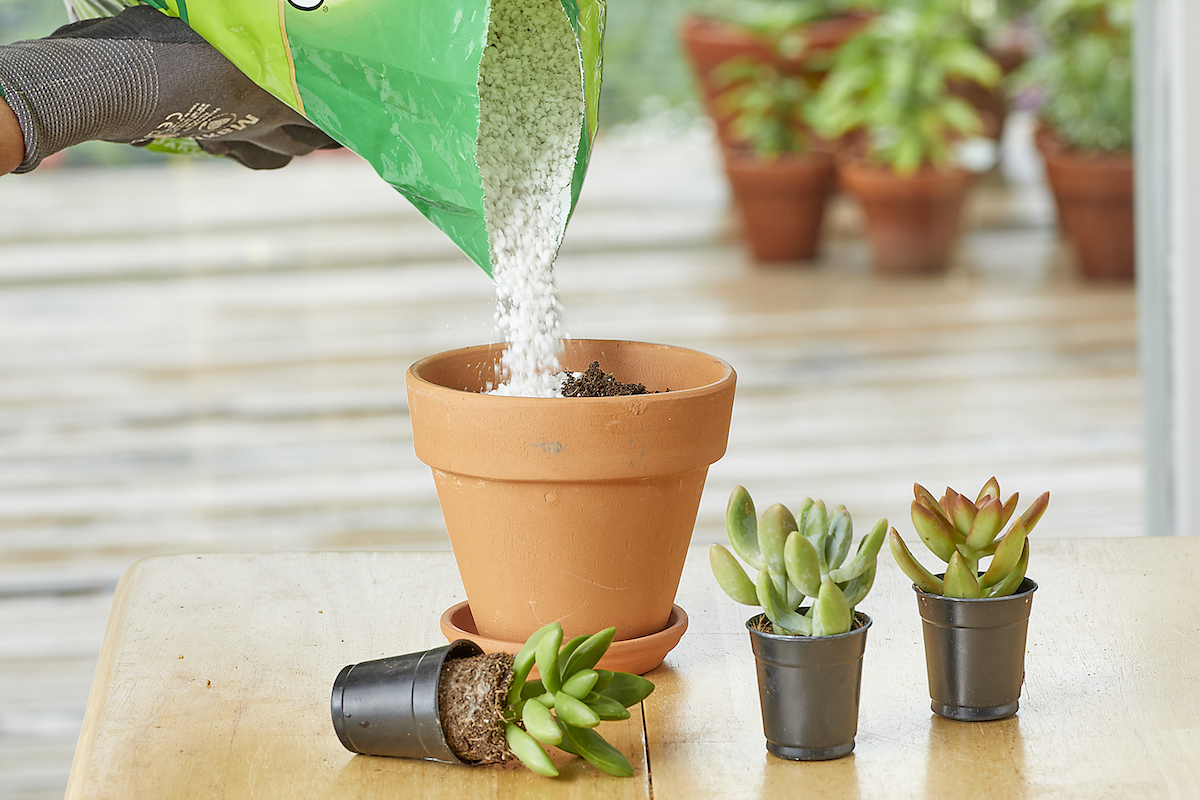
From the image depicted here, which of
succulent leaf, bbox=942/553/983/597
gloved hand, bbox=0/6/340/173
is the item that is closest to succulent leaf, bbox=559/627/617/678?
succulent leaf, bbox=942/553/983/597

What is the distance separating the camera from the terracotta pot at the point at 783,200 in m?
3.94

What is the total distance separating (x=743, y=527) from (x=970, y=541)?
0.45 feet

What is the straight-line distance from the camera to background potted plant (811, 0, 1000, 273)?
3764 millimetres

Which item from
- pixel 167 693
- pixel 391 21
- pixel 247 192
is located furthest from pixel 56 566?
pixel 247 192

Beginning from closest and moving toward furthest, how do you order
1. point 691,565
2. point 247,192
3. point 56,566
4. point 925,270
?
1. point 691,565
2. point 56,566
3. point 925,270
4. point 247,192

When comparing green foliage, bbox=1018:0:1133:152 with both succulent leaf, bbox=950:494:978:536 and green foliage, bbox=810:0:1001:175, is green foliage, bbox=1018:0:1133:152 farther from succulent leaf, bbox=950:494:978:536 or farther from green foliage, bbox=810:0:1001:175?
succulent leaf, bbox=950:494:978:536

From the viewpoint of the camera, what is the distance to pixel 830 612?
0.73m

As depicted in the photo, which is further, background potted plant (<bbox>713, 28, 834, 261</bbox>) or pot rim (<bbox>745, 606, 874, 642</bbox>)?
background potted plant (<bbox>713, 28, 834, 261</bbox>)

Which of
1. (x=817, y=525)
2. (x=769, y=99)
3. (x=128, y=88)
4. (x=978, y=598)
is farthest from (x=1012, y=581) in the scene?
(x=769, y=99)

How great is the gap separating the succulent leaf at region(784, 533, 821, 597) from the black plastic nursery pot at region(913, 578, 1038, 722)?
0.34ft

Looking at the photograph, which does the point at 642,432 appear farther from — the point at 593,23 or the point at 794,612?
the point at 593,23

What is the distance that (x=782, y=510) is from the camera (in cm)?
75

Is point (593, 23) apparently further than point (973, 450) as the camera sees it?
No

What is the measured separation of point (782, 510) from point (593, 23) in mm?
337
